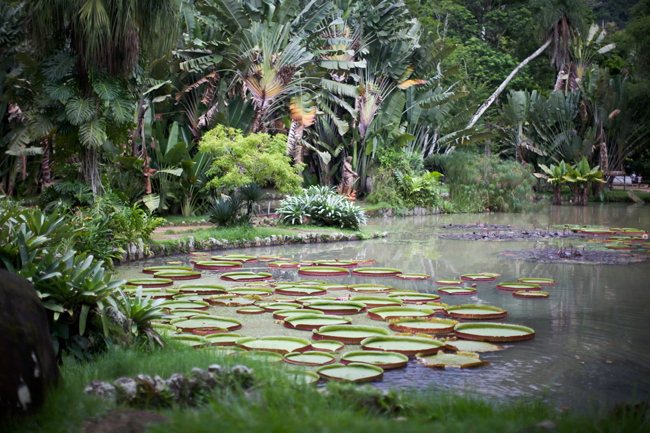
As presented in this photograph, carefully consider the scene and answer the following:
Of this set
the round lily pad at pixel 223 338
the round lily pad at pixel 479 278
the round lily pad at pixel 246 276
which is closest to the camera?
the round lily pad at pixel 223 338

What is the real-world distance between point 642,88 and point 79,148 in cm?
2691

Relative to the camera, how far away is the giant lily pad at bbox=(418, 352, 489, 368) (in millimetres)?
4371

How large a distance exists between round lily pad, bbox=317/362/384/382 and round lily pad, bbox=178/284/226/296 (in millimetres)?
3340

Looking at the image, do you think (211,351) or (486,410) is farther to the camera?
(211,351)

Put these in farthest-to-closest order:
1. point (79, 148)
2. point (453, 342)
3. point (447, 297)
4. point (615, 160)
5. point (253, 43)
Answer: point (615, 160)
point (253, 43)
point (79, 148)
point (447, 297)
point (453, 342)

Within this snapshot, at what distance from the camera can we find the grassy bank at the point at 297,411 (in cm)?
223

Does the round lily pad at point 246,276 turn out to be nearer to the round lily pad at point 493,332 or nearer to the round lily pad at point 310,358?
the round lily pad at point 493,332

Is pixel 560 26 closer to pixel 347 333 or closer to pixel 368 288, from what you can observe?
pixel 368 288

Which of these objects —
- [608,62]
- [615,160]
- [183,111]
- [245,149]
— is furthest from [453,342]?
[608,62]

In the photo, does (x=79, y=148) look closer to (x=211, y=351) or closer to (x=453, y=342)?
(x=211, y=351)

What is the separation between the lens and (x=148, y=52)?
32.5 feet

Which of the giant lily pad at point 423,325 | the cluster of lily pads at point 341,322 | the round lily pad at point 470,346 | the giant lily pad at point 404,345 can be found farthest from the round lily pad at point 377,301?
the giant lily pad at point 404,345

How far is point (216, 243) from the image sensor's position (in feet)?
38.7

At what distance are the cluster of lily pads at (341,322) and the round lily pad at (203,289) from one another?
0.01 meters
